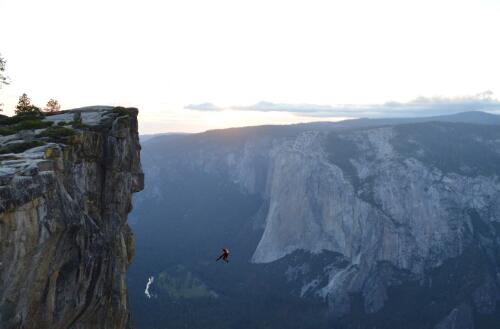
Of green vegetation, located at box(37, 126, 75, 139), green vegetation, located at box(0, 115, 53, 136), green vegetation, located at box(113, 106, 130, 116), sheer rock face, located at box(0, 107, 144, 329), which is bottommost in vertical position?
sheer rock face, located at box(0, 107, 144, 329)

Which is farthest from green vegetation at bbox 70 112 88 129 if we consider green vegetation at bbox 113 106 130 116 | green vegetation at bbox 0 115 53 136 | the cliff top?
green vegetation at bbox 113 106 130 116

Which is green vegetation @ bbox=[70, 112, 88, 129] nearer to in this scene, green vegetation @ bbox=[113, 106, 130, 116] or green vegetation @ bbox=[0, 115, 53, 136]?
green vegetation @ bbox=[0, 115, 53, 136]

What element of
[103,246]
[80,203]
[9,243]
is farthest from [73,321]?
[9,243]

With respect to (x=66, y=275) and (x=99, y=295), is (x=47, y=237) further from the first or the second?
(x=99, y=295)

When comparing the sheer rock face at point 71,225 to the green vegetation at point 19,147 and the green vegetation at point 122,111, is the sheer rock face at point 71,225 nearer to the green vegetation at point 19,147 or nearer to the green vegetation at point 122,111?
the green vegetation at point 122,111

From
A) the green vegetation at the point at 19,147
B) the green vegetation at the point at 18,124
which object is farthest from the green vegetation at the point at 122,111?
the green vegetation at the point at 19,147

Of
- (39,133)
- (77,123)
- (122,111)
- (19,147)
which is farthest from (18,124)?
(19,147)
